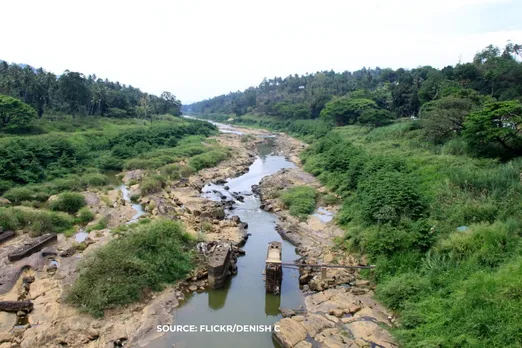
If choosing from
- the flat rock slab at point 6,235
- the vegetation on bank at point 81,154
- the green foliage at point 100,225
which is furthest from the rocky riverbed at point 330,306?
the vegetation on bank at point 81,154

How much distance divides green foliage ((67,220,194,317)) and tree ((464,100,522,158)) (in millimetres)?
19551

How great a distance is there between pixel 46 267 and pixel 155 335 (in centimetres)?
768

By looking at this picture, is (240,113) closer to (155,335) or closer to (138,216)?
(138,216)

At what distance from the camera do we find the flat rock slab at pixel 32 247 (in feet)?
53.2

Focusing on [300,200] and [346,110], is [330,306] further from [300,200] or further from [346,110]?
[346,110]

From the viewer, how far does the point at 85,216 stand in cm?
2203

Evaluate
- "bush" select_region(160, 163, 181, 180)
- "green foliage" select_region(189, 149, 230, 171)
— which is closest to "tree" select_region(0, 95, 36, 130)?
"bush" select_region(160, 163, 181, 180)

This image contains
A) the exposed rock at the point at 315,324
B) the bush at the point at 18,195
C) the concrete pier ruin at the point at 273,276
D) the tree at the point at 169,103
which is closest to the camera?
the exposed rock at the point at 315,324

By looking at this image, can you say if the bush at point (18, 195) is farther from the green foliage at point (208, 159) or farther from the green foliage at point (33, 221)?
the green foliage at point (208, 159)

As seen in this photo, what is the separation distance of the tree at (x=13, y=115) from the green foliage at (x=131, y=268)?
3434cm

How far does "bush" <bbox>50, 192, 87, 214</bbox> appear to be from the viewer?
22.9 metres

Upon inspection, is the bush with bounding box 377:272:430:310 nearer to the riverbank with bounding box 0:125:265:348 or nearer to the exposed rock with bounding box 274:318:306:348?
the exposed rock with bounding box 274:318:306:348

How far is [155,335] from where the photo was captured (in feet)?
40.1

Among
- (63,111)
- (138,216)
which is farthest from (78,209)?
(63,111)
